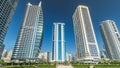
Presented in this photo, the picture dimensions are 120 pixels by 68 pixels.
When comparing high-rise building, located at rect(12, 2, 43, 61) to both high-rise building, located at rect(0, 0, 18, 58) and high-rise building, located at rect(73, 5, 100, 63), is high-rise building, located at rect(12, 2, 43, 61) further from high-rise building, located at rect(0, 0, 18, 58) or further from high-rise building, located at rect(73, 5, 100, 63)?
high-rise building, located at rect(73, 5, 100, 63)

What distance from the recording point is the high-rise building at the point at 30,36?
121188 millimetres

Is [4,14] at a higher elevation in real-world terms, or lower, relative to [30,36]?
higher

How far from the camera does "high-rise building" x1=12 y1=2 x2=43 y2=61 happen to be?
121 meters

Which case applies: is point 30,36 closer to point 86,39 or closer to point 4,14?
point 4,14

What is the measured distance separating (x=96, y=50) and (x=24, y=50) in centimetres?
9407

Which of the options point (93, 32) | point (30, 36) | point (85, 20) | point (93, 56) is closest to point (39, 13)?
point (30, 36)

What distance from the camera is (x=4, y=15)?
4331 inches

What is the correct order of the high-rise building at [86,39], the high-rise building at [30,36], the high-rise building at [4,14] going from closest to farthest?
the high-rise building at [4,14]
the high-rise building at [30,36]
the high-rise building at [86,39]

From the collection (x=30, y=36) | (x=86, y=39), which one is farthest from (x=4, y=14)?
(x=86, y=39)

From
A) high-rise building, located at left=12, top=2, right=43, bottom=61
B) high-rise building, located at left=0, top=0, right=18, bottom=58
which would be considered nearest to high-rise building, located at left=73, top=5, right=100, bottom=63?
high-rise building, located at left=12, top=2, right=43, bottom=61

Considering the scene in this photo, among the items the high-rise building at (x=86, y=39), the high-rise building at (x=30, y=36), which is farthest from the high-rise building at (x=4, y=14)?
the high-rise building at (x=86, y=39)

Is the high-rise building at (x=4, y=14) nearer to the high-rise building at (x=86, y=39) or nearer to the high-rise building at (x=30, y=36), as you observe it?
the high-rise building at (x=30, y=36)

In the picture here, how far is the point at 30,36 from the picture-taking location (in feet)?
437

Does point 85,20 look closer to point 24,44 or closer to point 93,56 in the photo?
point 93,56
